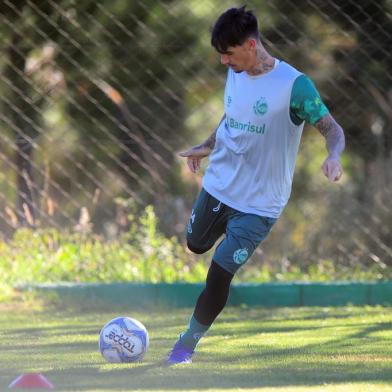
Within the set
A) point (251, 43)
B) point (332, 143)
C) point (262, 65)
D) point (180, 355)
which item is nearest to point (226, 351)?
point (180, 355)

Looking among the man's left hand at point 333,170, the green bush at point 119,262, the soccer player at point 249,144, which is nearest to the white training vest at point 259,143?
the soccer player at point 249,144

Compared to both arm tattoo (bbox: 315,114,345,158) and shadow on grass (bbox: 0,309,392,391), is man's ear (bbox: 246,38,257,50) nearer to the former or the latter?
arm tattoo (bbox: 315,114,345,158)

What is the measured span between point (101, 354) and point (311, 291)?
281cm

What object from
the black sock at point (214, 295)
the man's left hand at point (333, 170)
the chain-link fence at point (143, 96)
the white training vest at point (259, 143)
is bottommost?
the chain-link fence at point (143, 96)

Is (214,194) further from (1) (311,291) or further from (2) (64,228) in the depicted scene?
(2) (64,228)

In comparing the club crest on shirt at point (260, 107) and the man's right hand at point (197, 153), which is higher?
the club crest on shirt at point (260, 107)

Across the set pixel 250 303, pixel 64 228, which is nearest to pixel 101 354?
pixel 250 303

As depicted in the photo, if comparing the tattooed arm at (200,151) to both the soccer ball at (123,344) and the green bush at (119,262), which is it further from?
the green bush at (119,262)

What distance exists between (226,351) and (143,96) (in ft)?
10.2

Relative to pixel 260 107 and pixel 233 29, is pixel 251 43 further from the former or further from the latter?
pixel 260 107

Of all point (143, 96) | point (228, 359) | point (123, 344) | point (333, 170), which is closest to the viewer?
point (333, 170)

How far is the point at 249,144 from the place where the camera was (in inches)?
216

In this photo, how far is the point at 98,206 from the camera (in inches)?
351

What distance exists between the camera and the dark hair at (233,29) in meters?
5.30
